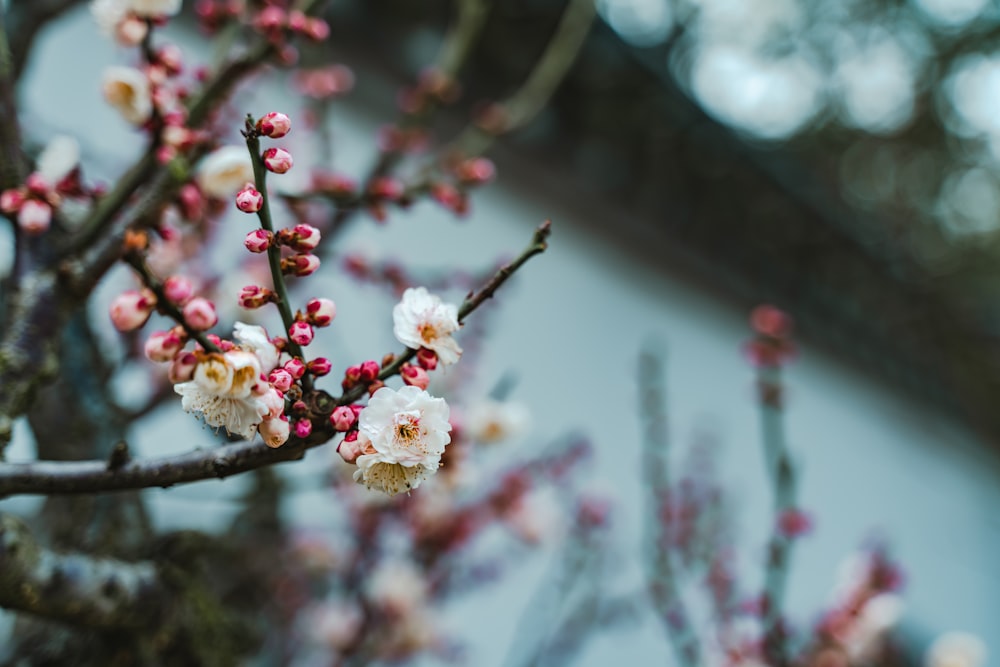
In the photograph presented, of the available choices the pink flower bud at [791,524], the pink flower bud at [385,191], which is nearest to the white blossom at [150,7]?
the pink flower bud at [385,191]

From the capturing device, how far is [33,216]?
70cm

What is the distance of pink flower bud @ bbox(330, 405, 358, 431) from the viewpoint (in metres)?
0.49

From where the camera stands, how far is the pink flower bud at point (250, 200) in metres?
0.49

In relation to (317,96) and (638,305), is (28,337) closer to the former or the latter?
(317,96)

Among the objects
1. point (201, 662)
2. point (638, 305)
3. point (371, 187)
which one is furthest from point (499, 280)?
point (638, 305)

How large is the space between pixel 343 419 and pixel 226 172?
0.46 metres

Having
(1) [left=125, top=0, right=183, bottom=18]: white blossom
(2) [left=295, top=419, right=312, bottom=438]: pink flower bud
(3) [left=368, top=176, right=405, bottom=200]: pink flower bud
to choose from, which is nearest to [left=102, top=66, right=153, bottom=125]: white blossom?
(1) [left=125, top=0, right=183, bottom=18]: white blossom

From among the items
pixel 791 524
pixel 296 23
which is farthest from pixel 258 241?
pixel 791 524

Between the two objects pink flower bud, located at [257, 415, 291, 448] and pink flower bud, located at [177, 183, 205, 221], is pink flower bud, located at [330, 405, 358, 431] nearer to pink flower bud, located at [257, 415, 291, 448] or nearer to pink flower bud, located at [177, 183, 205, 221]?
pink flower bud, located at [257, 415, 291, 448]

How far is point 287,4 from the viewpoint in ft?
4.63

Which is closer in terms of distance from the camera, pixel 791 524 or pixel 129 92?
pixel 129 92

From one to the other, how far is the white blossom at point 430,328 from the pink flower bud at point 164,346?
13cm

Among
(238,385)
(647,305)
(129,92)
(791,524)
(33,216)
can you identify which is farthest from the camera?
(647,305)

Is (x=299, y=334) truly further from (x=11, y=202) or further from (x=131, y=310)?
(x=11, y=202)
